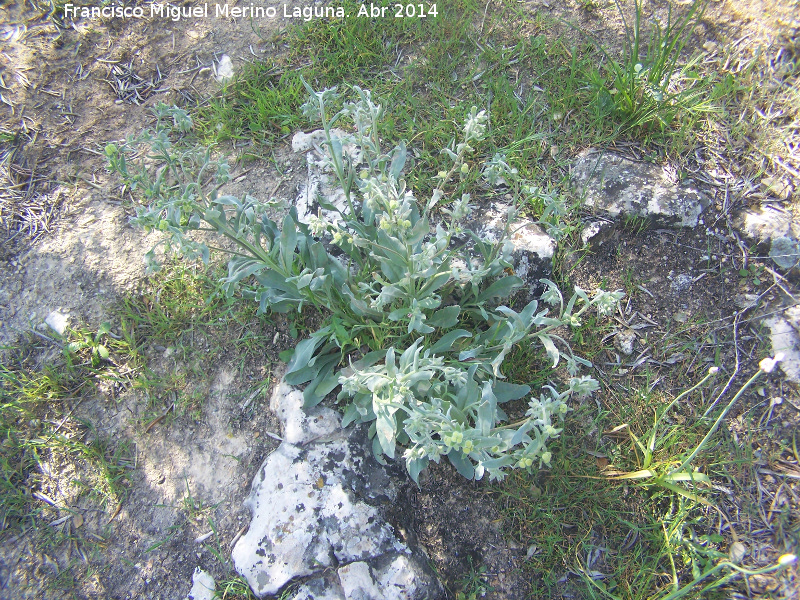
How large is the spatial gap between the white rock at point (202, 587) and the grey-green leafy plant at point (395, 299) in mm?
1059

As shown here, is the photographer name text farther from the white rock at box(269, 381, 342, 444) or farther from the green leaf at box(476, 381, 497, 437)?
the green leaf at box(476, 381, 497, 437)

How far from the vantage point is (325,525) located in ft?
8.37

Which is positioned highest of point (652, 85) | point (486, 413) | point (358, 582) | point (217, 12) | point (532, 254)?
point (217, 12)

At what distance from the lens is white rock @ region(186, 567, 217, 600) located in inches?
105

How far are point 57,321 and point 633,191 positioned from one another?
12.6 ft

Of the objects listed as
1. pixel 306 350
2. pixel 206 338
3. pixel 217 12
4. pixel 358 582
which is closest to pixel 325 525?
pixel 358 582

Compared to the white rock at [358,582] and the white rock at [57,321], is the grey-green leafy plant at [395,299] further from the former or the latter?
the white rock at [57,321]

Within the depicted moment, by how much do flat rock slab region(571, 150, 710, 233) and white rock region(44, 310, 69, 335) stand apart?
3462 millimetres

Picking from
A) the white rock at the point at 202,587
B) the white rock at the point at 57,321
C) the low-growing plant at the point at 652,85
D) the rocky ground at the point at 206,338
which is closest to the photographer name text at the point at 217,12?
the rocky ground at the point at 206,338

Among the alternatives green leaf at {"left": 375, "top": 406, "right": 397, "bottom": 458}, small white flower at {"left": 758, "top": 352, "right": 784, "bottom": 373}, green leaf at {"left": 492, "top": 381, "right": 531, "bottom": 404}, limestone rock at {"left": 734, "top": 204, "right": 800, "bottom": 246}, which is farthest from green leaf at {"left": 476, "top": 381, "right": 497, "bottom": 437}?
limestone rock at {"left": 734, "top": 204, "right": 800, "bottom": 246}

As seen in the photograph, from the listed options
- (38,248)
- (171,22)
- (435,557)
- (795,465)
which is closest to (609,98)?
(795,465)

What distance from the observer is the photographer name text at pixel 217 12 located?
13.0ft

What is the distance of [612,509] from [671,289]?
1.37 m

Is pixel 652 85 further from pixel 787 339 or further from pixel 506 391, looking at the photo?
pixel 506 391
